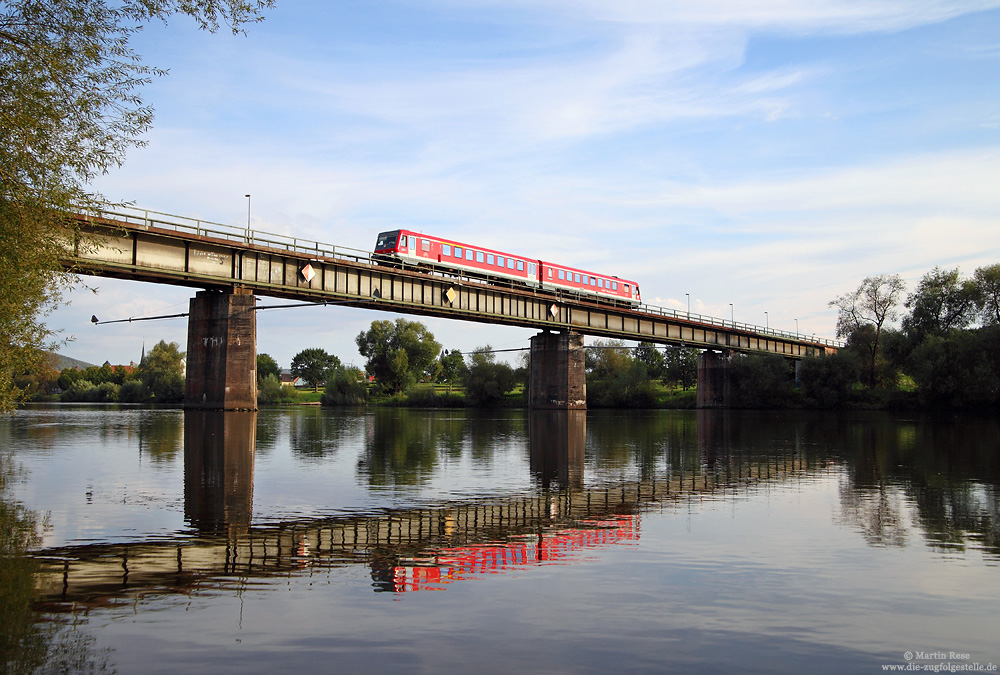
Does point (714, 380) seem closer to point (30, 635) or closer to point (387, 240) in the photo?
point (387, 240)

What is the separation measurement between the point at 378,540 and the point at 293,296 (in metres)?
44.0

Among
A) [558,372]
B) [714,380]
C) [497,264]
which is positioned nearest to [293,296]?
[497,264]

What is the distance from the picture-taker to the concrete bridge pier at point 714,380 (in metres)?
98.7

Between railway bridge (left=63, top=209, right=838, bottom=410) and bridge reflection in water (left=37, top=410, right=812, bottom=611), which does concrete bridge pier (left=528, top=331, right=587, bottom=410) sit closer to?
railway bridge (left=63, top=209, right=838, bottom=410)

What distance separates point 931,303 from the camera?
88.2 metres

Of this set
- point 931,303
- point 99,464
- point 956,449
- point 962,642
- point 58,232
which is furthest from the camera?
point 931,303

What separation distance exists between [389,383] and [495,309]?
66454 millimetres

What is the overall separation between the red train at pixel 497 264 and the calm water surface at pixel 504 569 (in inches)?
1586

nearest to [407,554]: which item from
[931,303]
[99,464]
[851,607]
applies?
[851,607]

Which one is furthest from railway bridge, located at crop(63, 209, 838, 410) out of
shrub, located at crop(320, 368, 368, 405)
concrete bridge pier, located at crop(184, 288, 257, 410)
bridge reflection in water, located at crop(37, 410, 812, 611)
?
shrub, located at crop(320, 368, 368, 405)

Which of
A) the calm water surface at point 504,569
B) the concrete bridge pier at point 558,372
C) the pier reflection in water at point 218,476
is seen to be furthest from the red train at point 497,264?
the calm water surface at point 504,569

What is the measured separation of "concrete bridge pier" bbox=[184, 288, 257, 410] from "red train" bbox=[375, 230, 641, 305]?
13.3m

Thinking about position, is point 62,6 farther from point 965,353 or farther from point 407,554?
point 965,353

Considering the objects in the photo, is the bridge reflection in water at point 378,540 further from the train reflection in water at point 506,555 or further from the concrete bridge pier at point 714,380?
the concrete bridge pier at point 714,380
